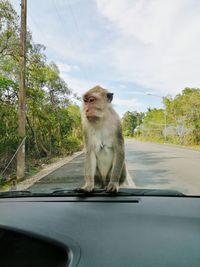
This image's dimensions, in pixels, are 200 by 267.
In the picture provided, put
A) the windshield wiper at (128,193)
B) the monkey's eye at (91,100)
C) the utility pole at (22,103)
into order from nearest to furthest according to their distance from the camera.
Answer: the windshield wiper at (128,193)
the monkey's eye at (91,100)
the utility pole at (22,103)

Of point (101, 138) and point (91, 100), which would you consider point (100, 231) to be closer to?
point (91, 100)

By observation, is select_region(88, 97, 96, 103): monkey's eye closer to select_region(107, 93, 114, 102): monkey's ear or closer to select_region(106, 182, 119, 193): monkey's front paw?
select_region(107, 93, 114, 102): monkey's ear

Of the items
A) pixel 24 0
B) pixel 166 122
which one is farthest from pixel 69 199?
pixel 166 122

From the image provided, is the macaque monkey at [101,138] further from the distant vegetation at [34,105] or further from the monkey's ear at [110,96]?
the distant vegetation at [34,105]

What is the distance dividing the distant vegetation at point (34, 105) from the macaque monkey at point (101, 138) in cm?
1012

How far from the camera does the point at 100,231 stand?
2.65m

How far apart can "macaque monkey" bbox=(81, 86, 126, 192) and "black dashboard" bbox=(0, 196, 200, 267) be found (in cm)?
122

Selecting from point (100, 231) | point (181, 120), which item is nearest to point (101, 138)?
point (100, 231)

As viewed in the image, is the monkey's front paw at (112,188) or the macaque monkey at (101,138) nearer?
the monkey's front paw at (112,188)

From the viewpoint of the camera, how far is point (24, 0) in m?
16.3

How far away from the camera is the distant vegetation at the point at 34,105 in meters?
16.4

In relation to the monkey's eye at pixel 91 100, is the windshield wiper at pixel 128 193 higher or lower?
lower

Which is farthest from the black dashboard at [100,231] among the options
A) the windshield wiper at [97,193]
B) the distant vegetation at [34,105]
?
the distant vegetation at [34,105]

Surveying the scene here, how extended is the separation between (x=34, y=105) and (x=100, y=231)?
1998 cm
